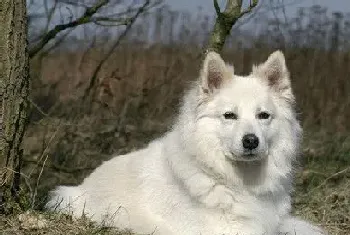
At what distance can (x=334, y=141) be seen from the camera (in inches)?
349

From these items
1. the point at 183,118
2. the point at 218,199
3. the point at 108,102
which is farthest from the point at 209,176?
the point at 108,102

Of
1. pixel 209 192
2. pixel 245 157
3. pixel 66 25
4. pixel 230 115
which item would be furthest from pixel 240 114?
pixel 66 25

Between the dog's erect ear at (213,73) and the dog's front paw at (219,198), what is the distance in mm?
802

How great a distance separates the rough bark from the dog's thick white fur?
51.0 inches

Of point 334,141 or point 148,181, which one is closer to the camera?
point 148,181

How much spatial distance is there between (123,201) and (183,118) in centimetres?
94

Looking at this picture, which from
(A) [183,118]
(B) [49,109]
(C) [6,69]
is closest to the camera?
(C) [6,69]

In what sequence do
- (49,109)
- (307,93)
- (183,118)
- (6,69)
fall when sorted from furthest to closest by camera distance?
(307,93) < (49,109) < (183,118) < (6,69)

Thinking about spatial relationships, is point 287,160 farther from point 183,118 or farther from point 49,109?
point 49,109

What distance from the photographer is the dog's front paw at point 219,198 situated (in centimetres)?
466

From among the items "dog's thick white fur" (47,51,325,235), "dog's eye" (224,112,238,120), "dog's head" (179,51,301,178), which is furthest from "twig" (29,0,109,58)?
"dog's eye" (224,112,238,120)

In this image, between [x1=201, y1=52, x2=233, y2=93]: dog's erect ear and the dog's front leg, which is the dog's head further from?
the dog's front leg

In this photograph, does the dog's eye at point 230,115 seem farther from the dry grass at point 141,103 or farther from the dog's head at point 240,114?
the dry grass at point 141,103

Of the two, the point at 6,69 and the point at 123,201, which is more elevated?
the point at 6,69
